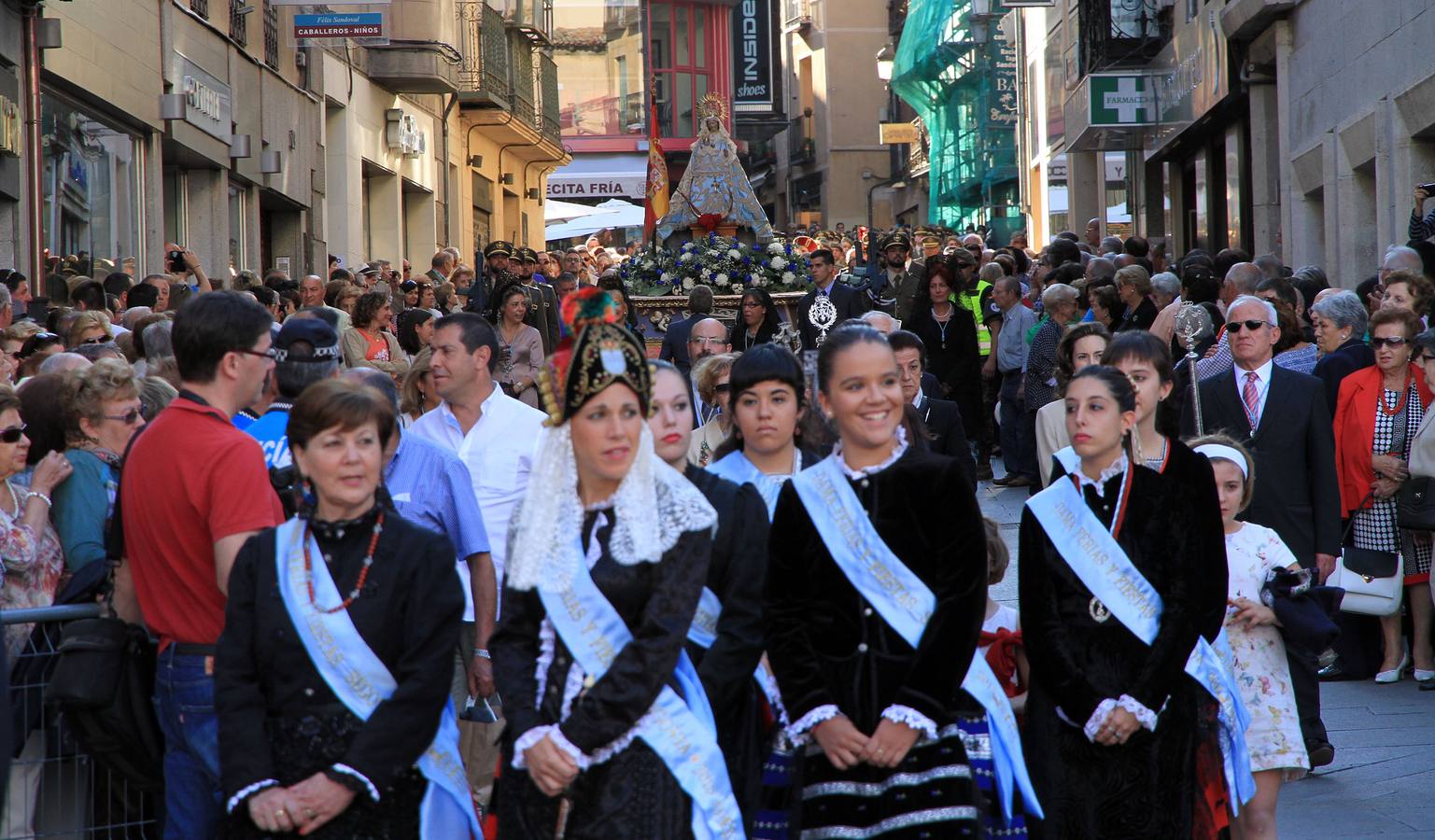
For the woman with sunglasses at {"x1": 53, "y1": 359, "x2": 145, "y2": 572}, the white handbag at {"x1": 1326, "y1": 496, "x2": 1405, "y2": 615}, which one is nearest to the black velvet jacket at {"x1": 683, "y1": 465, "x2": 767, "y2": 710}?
the woman with sunglasses at {"x1": 53, "y1": 359, "x2": 145, "y2": 572}

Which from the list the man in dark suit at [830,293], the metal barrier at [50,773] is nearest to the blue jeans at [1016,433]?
the man in dark suit at [830,293]

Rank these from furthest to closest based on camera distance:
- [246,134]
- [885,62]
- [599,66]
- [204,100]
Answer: [885,62]
[599,66]
[246,134]
[204,100]

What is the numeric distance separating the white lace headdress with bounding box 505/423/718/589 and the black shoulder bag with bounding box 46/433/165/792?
1.36 meters

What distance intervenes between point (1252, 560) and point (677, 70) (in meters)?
63.1

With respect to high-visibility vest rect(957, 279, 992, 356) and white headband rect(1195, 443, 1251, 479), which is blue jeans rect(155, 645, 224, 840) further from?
high-visibility vest rect(957, 279, 992, 356)

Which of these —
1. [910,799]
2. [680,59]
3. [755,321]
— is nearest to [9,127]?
[755,321]

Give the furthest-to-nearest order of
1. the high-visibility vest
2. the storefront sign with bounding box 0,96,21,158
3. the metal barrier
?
1. the high-visibility vest
2. the storefront sign with bounding box 0,96,21,158
3. the metal barrier

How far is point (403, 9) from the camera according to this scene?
1137 inches

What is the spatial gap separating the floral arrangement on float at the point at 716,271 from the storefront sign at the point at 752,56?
181 feet

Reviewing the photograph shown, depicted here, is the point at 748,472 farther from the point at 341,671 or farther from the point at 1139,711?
the point at 341,671

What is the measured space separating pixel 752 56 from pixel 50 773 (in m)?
68.9

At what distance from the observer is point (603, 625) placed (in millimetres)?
4344

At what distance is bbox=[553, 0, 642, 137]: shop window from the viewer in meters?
62.7

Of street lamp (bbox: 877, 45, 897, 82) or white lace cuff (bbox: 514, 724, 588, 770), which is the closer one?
white lace cuff (bbox: 514, 724, 588, 770)
